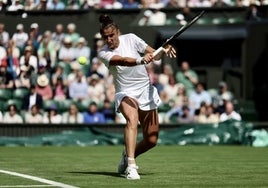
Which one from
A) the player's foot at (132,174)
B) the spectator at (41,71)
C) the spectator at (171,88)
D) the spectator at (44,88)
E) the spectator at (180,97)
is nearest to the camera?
the player's foot at (132,174)

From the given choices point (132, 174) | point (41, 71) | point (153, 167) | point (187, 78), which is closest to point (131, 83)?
point (132, 174)

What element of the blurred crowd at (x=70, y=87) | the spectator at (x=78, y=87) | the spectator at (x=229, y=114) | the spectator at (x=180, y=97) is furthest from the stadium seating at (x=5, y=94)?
the spectator at (x=229, y=114)

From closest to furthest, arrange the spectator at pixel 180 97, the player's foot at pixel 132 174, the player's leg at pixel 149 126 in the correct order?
1. the player's foot at pixel 132 174
2. the player's leg at pixel 149 126
3. the spectator at pixel 180 97

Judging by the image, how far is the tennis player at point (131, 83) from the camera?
1107cm

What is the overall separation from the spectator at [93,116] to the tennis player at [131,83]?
1072cm

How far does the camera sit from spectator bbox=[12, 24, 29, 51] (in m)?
25.3

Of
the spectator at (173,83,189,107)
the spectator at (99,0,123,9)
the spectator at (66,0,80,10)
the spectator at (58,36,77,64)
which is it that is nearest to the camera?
the spectator at (173,83,189,107)

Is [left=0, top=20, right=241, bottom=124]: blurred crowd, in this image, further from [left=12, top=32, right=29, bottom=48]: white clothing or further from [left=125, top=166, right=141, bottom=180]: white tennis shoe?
[left=125, top=166, right=141, bottom=180]: white tennis shoe

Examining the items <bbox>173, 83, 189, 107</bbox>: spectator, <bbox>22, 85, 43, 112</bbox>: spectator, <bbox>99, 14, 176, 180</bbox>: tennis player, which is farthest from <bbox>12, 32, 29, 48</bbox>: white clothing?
<bbox>99, 14, 176, 180</bbox>: tennis player

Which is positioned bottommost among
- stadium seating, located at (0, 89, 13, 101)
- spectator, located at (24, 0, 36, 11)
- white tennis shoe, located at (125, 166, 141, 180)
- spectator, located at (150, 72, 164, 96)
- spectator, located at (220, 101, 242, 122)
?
spectator, located at (220, 101, 242, 122)

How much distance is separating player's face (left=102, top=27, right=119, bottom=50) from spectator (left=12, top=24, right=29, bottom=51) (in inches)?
553

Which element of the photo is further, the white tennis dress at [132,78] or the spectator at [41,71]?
the spectator at [41,71]

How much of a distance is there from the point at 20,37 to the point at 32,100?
307 centimetres

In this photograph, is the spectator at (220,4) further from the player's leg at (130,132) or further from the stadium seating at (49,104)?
the player's leg at (130,132)
